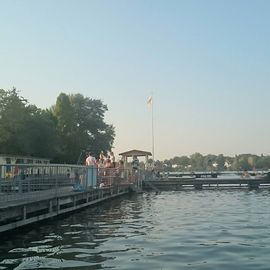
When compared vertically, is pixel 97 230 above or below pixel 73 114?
→ below

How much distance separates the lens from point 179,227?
18562 mm

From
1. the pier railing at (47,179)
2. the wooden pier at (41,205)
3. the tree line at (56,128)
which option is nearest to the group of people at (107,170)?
the pier railing at (47,179)

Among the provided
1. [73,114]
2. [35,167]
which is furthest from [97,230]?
[73,114]

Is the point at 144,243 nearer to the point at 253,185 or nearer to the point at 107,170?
the point at 107,170

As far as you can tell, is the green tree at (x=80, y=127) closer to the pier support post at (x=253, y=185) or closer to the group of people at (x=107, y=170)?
the pier support post at (x=253, y=185)

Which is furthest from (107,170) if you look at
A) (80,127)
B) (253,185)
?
(80,127)

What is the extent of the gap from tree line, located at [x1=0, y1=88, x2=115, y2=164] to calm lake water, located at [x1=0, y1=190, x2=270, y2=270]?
1723 inches

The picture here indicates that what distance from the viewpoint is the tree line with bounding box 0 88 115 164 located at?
64938mm

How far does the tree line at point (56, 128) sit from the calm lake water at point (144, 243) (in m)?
43.8

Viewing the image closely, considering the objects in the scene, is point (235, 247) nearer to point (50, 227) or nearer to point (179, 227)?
point (179, 227)

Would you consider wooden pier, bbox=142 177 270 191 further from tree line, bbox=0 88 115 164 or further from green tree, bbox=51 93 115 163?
A: green tree, bbox=51 93 115 163

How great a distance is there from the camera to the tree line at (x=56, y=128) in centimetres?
6494

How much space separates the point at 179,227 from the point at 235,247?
15.2 ft

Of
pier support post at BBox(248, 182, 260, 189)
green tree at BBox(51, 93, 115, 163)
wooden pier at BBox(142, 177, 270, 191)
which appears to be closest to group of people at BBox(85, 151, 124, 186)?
wooden pier at BBox(142, 177, 270, 191)
